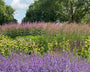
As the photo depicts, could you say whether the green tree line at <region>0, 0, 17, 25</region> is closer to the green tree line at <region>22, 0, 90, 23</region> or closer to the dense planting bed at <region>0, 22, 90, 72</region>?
the green tree line at <region>22, 0, 90, 23</region>

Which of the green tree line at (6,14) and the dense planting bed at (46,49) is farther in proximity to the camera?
the green tree line at (6,14)

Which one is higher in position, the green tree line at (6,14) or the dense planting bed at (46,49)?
the green tree line at (6,14)

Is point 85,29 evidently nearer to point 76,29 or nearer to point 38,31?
point 76,29

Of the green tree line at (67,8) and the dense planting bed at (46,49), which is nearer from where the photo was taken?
the dense planting bed at (46,49)

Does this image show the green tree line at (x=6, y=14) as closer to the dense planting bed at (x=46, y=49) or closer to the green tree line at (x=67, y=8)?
the green tree line at (x=67, y=8)

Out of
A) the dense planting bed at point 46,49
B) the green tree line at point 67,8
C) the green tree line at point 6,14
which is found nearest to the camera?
the dense planting bed at point 46,49

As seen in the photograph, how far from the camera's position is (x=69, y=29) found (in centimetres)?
707

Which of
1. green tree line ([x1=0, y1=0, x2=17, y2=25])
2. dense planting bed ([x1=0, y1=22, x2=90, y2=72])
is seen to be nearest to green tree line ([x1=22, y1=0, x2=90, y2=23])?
green tree line ([x1=0, y1=0, x2=17, y2=25])

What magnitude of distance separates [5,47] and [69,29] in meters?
3.66

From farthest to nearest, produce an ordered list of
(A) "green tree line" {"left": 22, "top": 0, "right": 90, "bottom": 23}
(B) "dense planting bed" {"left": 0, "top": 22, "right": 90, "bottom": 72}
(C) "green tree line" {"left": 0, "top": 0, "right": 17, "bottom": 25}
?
(C) "green tree line" {"left": 0, "top": 0, "right": 17, "bottom": 25}, (A) "green tree line" {"left": 22, "top": 0, "right": 90, "bottom": 23}, (B) "dense planting bed" {"left": 0, "top": 22, "right": 90, "bottom": 72}

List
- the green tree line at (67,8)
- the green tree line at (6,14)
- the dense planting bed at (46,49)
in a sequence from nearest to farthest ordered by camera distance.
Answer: the dense planting bed at (46,49) → the green tree line at (67,8) → the green tree line at (6,14)

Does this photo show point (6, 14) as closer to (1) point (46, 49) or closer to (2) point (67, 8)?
(2) point (67, 8)

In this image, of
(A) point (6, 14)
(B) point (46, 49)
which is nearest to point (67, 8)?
(A) point (6, 14)

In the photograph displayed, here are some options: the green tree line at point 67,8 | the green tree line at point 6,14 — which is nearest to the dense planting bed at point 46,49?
the green tree line at point 67,8
